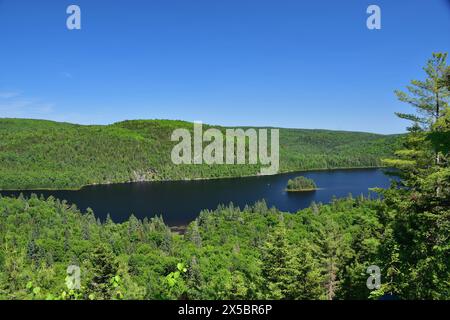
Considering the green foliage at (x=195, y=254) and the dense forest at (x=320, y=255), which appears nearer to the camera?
the dense forest at (x=320, y=255)

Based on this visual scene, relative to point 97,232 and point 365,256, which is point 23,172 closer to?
point 97,232

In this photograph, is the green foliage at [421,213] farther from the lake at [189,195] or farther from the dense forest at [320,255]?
the lake at [189,195]

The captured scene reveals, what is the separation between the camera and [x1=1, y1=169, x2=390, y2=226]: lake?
341 ft

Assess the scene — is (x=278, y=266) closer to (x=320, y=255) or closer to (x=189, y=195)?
(x=320, y=255)

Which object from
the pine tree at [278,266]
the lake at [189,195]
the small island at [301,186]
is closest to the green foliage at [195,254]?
the pine tree at [278,266]

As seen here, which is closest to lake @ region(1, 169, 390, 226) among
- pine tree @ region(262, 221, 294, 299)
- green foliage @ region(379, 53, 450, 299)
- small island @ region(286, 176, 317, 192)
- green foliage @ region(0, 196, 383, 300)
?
small island @ region(286, 176, 317, 192)

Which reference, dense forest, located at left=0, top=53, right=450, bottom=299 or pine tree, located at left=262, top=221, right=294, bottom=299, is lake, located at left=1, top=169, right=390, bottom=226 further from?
pine tree, located at left=262, top=221, right=294, bottom=299

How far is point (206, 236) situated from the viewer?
6838cm

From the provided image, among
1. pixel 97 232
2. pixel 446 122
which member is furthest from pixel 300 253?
pixel 97 232

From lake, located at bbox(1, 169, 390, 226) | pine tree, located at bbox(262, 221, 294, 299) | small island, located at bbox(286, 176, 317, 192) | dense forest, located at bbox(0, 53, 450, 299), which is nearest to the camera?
dense forest, located at bbox(0, 53, 450, 299)

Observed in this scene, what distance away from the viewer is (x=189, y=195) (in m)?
132

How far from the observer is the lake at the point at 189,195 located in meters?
104
